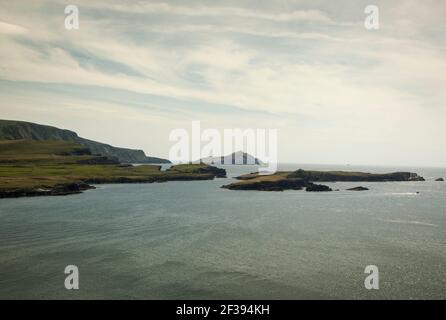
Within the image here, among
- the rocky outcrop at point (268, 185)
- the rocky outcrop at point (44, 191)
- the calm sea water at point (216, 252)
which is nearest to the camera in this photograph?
the calm sea water at point (216, 252)

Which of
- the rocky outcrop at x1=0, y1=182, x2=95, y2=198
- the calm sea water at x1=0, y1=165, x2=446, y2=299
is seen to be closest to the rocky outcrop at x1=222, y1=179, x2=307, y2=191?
the calm sea water at x1=0, y1=165, x2=446, y2=299

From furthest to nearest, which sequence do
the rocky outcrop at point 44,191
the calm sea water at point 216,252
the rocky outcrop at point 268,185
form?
the rocky outcrop at point 268,185 → the rocky outcrop at point 44,191 → the calm sea water at point 216,252

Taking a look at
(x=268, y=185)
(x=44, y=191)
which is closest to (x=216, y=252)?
(x=44, y=191)

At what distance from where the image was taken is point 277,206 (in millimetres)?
102938

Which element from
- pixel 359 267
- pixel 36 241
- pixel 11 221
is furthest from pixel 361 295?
pixel 11 221

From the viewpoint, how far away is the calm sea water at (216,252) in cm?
3584

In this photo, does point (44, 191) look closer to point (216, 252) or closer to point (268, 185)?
point (216, 252)

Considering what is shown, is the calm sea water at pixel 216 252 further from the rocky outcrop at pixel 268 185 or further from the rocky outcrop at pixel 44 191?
the rocky outcrop at pixel 268 185

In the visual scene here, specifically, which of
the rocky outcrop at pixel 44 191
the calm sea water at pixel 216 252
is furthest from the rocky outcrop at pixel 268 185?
the rocky outcrop at pixel 44 191

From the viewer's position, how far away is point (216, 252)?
1988 inches

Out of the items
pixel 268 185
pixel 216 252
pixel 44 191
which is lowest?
pixel 216 252

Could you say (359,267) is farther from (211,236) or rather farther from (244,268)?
(211,236)

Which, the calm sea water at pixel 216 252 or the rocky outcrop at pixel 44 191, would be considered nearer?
the calm sea water at pixel 216 252

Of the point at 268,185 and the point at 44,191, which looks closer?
the point at 44,191
